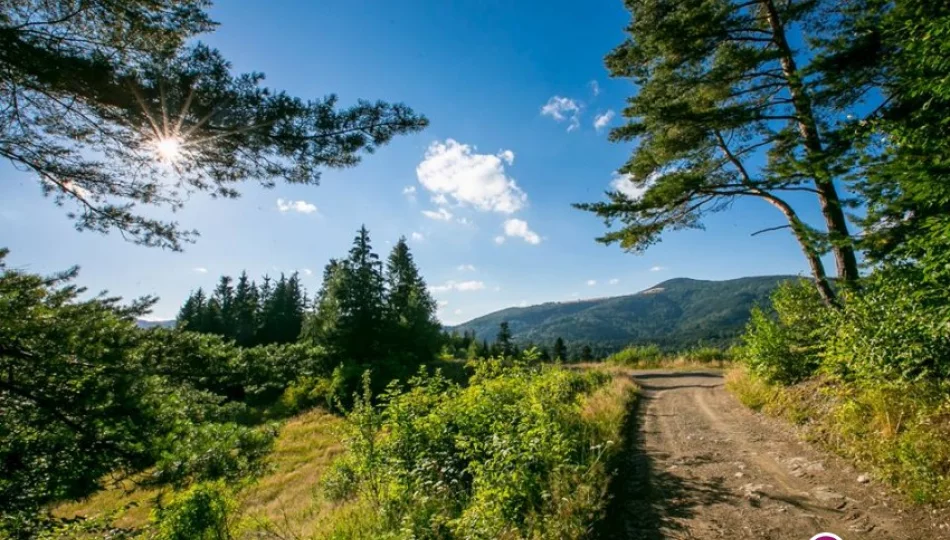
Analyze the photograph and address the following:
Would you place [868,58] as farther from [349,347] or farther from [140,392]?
[349,347]

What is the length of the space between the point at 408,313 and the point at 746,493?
35783 millimetres

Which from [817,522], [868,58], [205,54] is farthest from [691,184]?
[205,54]

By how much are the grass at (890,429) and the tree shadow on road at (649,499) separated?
184 centimetres

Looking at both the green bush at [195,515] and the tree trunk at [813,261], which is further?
the tree trunk at [813,261]

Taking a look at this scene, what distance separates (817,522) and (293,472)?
53.0 ft

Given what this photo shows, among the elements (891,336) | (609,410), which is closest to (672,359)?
(609,410)

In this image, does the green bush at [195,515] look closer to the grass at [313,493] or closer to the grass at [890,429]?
the grass at [313,493]

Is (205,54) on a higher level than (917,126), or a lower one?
higher

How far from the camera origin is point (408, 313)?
39.2 metres

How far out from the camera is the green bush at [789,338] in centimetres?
863

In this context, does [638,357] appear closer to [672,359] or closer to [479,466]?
[672,359]

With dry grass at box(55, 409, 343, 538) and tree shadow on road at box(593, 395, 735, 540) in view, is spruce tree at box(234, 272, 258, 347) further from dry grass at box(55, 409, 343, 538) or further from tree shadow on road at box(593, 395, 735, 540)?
tree shadow on road at box(593, 395, 735, 540)

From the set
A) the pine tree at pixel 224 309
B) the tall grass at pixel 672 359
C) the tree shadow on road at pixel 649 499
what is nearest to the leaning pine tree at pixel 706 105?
the tree shadow on road at pixel 649 499

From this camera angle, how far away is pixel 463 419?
6.18 meters
